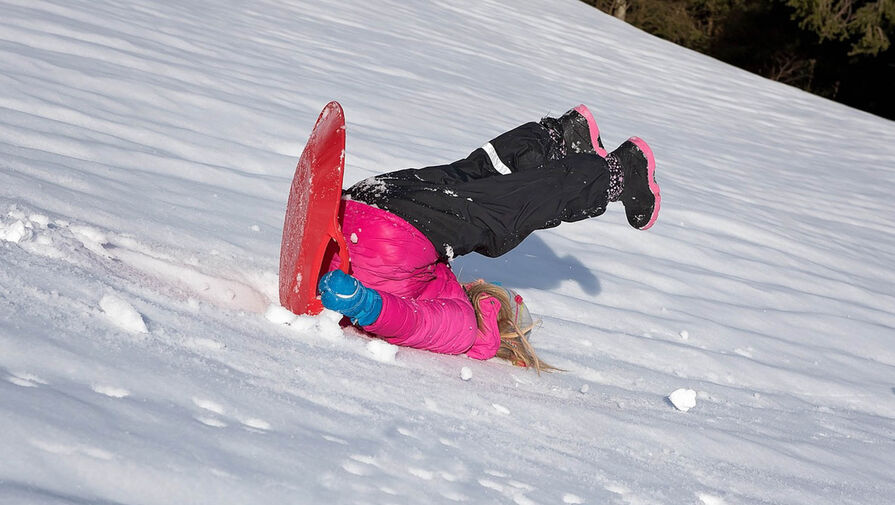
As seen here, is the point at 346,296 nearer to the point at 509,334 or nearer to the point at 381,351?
the point at 381,351

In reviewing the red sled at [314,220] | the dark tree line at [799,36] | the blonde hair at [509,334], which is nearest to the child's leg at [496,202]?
the blonde hair at [509,334]

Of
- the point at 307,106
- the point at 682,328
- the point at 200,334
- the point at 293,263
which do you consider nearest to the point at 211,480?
the point at 200,334

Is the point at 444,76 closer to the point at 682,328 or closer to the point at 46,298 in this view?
the point at 682,328

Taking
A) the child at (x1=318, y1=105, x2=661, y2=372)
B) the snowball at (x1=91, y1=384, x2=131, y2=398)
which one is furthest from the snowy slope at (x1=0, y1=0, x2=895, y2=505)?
the child at (x1=318, y1=105, x2=661, y2=372)

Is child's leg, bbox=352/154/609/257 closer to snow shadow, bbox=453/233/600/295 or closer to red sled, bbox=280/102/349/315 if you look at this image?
red sled, bbox=280/102/349/315

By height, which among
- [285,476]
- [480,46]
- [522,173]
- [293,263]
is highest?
[480,46]

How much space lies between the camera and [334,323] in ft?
7.34

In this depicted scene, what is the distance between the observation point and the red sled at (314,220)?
212cm

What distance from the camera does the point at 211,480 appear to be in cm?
138

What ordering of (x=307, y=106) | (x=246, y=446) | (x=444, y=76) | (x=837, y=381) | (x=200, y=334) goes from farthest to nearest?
(x=444, y=76) → (x=307, y=106) → (x=837, y=381) → (x=200, y=334) → (x=246, y=446)

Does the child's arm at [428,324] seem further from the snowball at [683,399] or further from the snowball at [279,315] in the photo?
the snowball at [683,399]

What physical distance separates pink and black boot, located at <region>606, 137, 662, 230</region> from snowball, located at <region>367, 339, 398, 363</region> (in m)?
0.90

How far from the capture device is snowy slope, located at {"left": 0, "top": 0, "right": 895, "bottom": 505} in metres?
1.53

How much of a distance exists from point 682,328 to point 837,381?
55cm
